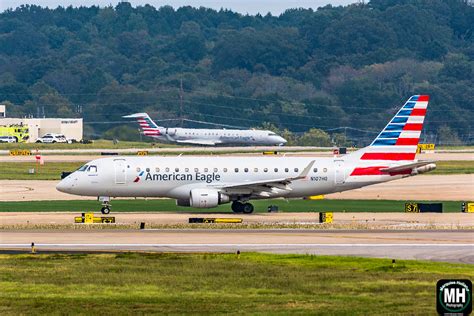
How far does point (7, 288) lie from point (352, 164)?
104 ft

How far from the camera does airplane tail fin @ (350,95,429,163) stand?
62.7 metres

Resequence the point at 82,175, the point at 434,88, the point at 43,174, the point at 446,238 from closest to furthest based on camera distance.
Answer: the point at 446,238
the point at 82,175
the point at 43,174
the point at 434,88

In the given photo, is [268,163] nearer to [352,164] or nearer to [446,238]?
[352,164]

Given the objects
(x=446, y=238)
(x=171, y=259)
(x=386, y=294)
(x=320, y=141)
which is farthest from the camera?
(x=320, y=141)

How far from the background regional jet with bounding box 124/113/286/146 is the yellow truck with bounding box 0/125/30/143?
1690cm

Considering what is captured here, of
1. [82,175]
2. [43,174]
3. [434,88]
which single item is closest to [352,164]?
[82,175]

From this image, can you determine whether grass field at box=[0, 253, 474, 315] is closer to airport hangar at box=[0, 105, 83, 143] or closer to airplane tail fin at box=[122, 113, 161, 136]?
airplane tail fin at box=[122, 113, 161, 136]

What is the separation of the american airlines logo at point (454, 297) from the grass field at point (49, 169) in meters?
72.4

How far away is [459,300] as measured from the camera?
19.3 meters

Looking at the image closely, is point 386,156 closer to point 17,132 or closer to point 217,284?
point 217,284

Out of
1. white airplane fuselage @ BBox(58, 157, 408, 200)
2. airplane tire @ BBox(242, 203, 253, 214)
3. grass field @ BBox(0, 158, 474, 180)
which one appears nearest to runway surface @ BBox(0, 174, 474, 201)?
grass field @ BBox(0, 158, 474, 180)

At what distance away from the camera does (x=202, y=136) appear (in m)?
158

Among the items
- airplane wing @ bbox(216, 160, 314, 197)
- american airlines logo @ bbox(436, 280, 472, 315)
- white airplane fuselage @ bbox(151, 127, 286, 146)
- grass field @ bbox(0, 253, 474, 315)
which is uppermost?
white airplane fuselage @ bbox(151, 127, 286, 146)

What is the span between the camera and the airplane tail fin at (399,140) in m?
62.7
